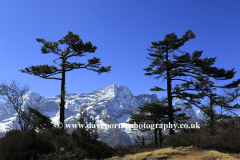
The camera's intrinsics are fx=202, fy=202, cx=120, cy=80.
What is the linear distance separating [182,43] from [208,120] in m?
8.45

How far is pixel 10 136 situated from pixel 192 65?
16.8m

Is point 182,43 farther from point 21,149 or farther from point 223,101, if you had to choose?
point 21,149

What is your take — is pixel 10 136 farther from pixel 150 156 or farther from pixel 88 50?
pixel 88 50

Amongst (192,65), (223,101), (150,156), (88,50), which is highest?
(88,50)

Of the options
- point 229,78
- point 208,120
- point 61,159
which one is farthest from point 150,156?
point 229,78

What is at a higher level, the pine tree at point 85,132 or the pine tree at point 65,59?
the pine tree at point 65,59

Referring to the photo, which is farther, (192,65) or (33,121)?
(192,65)

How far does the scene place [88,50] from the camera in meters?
22.9

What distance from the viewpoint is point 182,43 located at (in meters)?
21.5

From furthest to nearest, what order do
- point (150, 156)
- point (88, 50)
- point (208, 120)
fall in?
point (88, 50), point (208, 120), point (150, 156)

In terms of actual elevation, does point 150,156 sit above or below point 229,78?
below

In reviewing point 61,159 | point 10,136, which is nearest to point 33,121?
point 10,136

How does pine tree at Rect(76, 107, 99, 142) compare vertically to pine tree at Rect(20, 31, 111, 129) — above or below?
below

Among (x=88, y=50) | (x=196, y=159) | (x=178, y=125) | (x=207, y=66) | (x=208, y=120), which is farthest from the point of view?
(x=88, y=50)
